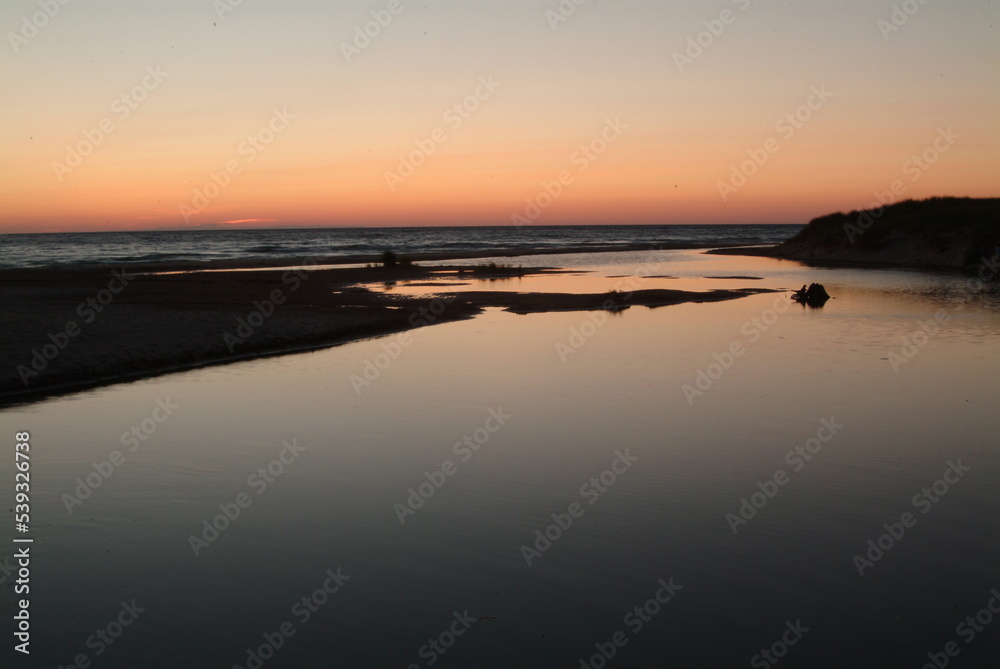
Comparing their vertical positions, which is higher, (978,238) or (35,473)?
(978,238)

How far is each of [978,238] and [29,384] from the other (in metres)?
48.8

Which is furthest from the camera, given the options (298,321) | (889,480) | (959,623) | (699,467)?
(298,321)

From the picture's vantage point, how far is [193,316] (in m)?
21.1

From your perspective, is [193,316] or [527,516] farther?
[193,316]

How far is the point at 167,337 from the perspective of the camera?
17953 millimetres

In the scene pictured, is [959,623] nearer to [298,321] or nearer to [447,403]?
[447,403]

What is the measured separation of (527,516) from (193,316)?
1568 cm

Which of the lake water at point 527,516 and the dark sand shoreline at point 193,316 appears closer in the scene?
the lake water at point 527,516

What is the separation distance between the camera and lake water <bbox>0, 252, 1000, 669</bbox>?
5.60 metres

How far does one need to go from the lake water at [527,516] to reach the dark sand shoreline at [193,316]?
1.60 meters

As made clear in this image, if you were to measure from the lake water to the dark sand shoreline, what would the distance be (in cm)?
160

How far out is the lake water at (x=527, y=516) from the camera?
560 cm

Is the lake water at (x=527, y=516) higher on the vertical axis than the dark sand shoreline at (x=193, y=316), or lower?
lower

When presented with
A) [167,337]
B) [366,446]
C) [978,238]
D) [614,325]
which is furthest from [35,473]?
[978,238]
